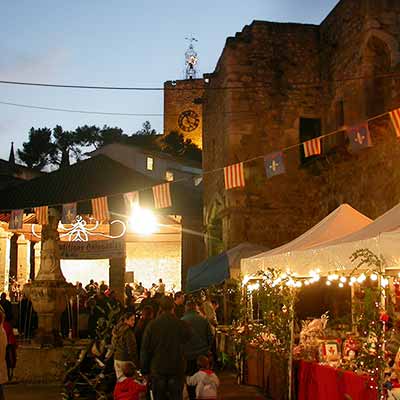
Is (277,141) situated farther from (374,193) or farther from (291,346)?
(291,346)

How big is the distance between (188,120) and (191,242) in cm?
3396

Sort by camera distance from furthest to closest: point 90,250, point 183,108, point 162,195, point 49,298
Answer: point 183,108 → point 90,250 → point 162,195 → point 49,298

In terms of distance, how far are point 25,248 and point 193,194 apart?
7381mm

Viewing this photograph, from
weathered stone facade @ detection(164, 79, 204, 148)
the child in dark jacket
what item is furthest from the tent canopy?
weathered stone facade @ detection(164, 79, 204, 148)

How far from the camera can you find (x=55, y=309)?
12.8 m

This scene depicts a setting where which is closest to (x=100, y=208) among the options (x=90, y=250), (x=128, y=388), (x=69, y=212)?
(x=69, y=212)

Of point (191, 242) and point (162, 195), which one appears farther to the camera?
point (191, 242)

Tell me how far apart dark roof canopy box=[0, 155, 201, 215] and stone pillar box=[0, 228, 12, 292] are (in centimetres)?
213

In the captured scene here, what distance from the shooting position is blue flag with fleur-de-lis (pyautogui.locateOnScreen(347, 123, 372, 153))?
1277 cm

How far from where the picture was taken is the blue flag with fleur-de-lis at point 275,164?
1556cm

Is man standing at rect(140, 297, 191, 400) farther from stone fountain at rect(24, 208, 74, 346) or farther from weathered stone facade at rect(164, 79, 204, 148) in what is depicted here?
weathered stone facade at rect(164, 79, 204, 148)

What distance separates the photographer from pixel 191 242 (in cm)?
2838

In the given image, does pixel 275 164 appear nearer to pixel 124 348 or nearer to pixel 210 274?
pixel 210 274

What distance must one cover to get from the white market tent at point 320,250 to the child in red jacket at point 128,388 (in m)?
2.80
